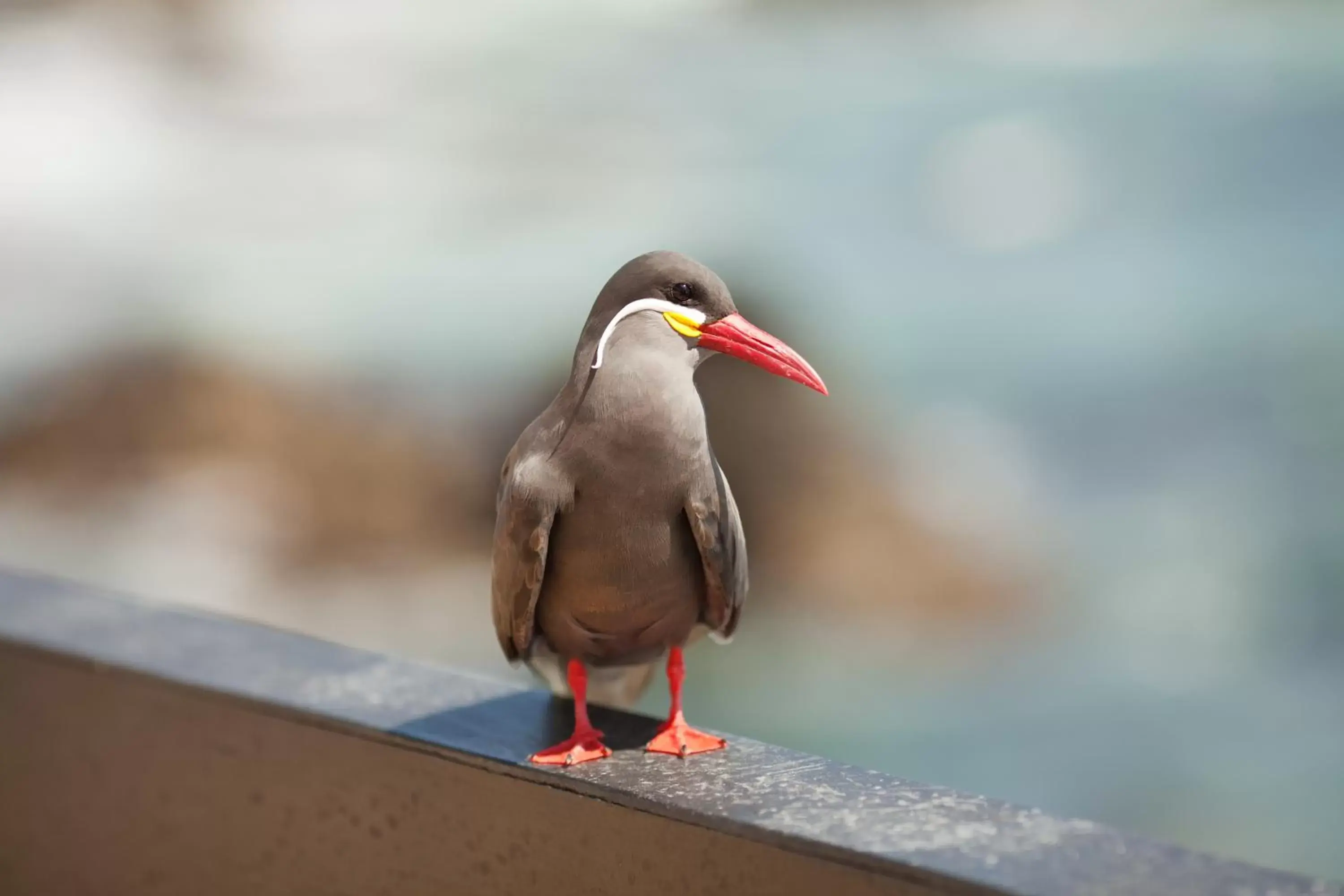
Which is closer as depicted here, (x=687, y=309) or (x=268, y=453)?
(x=687, y=309)

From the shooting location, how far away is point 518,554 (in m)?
1.20

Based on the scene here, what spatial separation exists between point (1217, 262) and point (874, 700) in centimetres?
133

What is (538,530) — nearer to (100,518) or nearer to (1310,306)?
(1310,306)

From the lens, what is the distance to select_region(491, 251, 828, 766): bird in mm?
1152

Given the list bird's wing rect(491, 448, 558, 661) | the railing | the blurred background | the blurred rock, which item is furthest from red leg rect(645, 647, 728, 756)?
the blurred rock

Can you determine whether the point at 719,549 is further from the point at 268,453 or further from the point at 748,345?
the point at 268,453

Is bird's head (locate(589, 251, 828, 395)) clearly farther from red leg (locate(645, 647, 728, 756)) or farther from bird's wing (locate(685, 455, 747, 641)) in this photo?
red leg (locate(645, 647, 728, 756))

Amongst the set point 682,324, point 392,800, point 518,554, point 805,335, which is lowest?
point 392,800

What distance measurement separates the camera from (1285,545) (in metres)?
2.96

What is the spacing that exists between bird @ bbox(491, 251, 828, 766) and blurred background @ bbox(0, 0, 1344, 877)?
182cm

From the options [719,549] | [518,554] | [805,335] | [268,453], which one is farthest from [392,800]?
[268,453]

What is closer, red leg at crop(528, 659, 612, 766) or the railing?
the railing

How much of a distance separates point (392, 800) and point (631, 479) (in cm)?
44

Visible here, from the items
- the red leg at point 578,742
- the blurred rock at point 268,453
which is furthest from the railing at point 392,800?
the blurred rock at point 268,453
